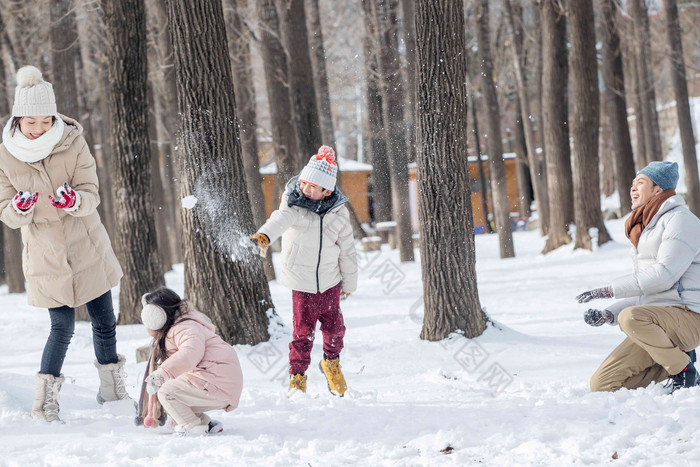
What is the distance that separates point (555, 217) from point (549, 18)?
3.67 meters

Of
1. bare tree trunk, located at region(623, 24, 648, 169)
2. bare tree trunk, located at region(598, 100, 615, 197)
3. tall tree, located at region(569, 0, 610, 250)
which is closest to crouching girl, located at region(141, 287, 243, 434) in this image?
tall tree, located at region(569, 0, 610, 250)

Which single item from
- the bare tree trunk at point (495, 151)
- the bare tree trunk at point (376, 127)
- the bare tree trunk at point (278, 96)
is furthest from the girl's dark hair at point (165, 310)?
the bare tree trunk at point (376, 127)

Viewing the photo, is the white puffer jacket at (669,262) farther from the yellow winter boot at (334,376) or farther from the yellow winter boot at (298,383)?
the yellow winter boot at (298,383)

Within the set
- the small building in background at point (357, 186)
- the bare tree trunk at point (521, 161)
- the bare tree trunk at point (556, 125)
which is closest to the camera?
the bare tree trunk at point (556, 125)

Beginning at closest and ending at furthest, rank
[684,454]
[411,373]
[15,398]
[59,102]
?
1. [684,454]
2. [15,398]
3. [411,373]
4. [59,102]

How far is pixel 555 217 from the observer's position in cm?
1433

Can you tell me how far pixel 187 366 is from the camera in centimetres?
427

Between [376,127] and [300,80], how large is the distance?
6.25 meters

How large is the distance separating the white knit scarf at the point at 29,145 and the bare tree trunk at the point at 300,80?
307 inches

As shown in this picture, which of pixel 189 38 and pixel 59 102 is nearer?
pixel 189 38

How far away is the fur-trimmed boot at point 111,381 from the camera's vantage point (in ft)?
16.7

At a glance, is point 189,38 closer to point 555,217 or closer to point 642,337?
point 642,337

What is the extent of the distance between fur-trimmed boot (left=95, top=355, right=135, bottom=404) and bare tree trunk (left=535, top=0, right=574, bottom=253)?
1058 cm

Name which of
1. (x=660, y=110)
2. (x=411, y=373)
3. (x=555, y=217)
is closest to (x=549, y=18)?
(x=555, y=217)
